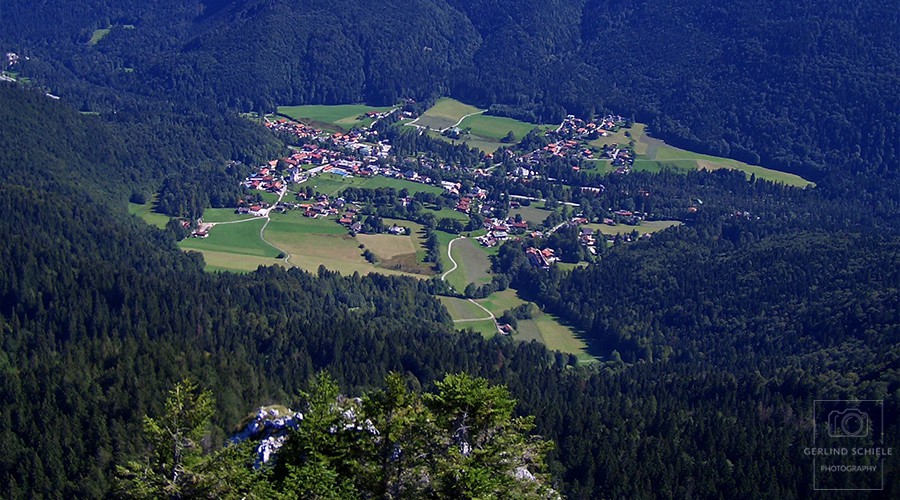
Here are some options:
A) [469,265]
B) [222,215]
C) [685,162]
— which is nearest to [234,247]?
[222,215]

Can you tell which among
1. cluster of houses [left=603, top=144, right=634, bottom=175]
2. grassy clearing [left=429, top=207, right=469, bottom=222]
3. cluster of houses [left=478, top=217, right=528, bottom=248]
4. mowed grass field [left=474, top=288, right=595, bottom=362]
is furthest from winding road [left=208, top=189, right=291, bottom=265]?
cluster of houses [left=603, top=144, right=634, bottom=175]

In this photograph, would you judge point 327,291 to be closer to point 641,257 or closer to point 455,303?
point 455,303

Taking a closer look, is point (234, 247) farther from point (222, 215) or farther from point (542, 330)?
point (542, 330)

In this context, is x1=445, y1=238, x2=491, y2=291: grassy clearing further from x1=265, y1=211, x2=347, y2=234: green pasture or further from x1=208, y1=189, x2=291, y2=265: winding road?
x1=208, y1=189, x2=291, y2=265: winding road

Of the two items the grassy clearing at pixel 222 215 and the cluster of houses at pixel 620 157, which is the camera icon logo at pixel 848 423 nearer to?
the grassy clearing at pixel 222 215

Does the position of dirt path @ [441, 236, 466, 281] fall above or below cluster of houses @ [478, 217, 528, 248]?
below
